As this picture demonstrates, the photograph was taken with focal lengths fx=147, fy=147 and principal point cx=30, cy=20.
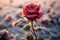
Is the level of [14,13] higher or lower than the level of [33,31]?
higher

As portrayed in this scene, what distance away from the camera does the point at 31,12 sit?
136 cm

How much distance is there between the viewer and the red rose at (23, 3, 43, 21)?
4.47 ft

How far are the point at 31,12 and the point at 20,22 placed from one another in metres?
0.15

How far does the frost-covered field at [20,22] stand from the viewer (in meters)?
1.39

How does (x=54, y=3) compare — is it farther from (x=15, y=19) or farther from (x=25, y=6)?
(x=15, y=19)

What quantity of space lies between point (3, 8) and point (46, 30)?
47cm

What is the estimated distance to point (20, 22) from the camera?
4.66 ft

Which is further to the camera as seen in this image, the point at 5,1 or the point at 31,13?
the point at 5,1

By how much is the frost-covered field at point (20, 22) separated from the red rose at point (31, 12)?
45mm

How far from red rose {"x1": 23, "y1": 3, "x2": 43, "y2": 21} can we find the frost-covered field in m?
0.04

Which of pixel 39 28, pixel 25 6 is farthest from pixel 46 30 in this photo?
pixel 25 6

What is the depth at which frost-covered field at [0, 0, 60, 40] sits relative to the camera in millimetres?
1392

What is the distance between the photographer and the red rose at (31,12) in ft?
4.47

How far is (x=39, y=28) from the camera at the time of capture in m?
1.40
